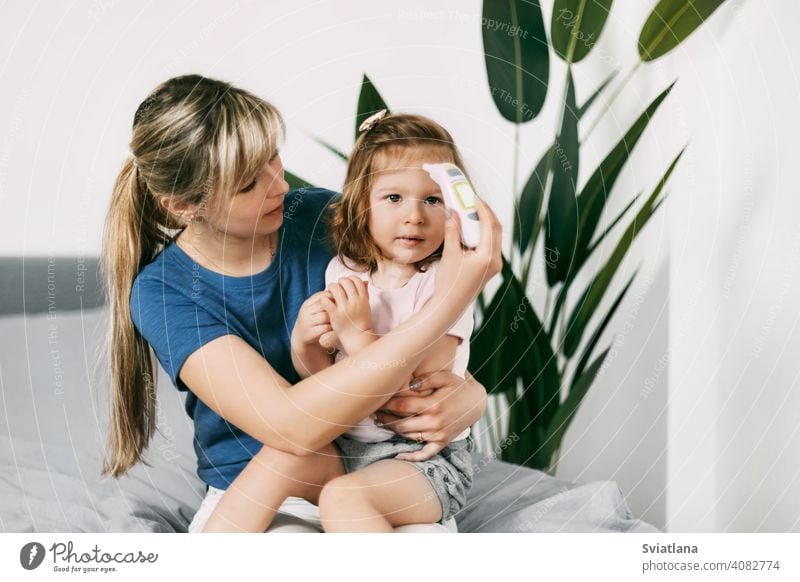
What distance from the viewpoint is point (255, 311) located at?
94 centimetres

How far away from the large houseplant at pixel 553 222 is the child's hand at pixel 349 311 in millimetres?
155

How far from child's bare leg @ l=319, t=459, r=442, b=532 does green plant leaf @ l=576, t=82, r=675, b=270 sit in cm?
33

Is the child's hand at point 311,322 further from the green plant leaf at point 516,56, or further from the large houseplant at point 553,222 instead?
the green plant leaf at point 516,56

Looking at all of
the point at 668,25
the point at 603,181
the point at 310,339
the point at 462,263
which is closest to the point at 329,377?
the point at 310,339

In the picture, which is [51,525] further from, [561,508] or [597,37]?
[597,37]

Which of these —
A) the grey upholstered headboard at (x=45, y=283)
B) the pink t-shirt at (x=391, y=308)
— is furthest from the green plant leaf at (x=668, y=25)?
the grey upholstered headboard at (x=45, y=283)

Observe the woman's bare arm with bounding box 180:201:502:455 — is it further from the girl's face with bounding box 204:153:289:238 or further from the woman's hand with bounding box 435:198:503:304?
the girl's face with bounding box 204:153:289:238

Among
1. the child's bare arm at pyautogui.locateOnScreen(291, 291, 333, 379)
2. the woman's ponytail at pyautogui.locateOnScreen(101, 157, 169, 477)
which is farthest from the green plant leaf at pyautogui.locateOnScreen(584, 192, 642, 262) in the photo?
the woman's ponytail at pyautogui.locateOnScreen(101, 157, 169, 477)

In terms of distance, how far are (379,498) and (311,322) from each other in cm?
19

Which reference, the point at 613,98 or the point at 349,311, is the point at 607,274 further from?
the point at 349,311

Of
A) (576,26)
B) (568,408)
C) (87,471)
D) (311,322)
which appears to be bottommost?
(87,471)

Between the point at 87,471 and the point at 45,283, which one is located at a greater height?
the point at 45,283

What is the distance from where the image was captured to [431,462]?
91 centimetres
